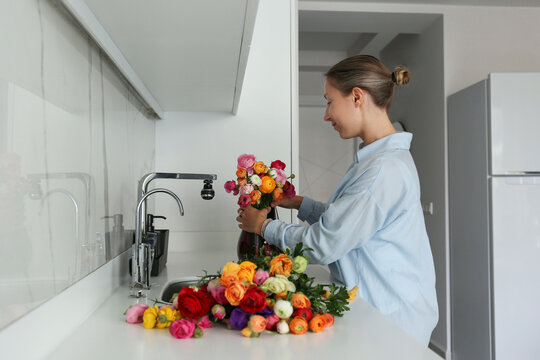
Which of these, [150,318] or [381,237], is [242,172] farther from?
[150,318]

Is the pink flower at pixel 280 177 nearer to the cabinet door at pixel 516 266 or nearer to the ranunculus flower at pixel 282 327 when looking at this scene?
the ranunculus flower at pixel 282 327

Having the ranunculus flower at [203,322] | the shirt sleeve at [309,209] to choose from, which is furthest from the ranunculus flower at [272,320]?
the shirt sleeve at [309,209]

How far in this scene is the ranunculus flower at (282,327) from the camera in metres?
0.84

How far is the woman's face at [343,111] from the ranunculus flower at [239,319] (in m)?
0.76

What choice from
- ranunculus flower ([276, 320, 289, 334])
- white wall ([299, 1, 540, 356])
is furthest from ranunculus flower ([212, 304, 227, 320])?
white wall ([299, 1, 540, 356])

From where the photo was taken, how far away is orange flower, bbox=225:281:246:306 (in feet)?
2.71

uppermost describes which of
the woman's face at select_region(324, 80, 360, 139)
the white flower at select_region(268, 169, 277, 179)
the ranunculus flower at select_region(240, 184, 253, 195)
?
the woman's face at select_region(324, 80, 360, 139)

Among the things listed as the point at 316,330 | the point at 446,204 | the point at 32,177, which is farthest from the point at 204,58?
the point at 446,204

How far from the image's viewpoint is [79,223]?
3.15ft

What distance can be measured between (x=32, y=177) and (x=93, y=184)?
378 millimetres

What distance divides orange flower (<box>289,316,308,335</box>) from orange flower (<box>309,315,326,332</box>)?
1 cm

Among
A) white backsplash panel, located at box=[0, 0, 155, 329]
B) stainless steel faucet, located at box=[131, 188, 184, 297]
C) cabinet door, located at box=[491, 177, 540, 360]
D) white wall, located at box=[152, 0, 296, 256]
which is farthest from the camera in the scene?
cabinet door, located at box=[491, 177, 540, 360]

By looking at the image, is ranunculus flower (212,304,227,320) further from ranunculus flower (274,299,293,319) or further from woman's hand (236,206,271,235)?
woman's hand (236,206,271,235)

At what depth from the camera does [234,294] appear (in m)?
0.83
